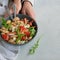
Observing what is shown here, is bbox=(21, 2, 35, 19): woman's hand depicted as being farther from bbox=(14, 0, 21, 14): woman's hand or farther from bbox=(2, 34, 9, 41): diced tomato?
bbox=(2, 34, 9, 41): diced tomato

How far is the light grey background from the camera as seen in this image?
80cm

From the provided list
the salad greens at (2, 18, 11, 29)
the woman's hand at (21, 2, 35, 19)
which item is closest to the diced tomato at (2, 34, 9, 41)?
the salad greens at (2, 18, 11, 29)

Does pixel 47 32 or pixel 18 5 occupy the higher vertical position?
pixel 18 5

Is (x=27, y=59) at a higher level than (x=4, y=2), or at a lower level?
lower

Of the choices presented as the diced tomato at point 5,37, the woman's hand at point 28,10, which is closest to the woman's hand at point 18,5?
the woman's hand at point 28,10

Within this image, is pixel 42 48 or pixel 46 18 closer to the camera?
pixel 42 48

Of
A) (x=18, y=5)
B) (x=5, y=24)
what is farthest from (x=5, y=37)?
(x=18, y=5)

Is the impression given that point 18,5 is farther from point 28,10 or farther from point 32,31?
point 32,31

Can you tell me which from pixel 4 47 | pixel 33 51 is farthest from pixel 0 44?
pixel 33 51

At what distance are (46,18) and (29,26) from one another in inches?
5.6

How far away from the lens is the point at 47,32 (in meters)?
0.87

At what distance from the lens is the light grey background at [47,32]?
801 millimetres

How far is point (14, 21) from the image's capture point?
0.82 m

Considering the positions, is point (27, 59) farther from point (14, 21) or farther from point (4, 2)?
point (4, 2)
